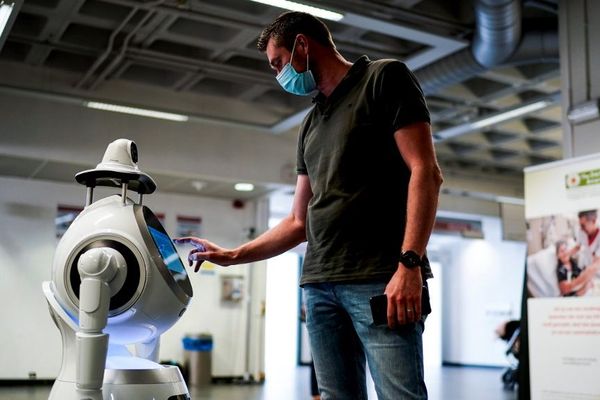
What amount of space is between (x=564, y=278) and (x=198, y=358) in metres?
5.56

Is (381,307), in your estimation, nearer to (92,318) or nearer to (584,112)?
(92,318)

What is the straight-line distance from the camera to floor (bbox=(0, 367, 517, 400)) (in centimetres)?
760

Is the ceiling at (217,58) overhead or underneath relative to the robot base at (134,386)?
overhead

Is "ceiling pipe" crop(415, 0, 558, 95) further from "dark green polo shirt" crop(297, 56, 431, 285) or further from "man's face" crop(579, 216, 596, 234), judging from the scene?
"dark green polo shirt" crop(297, 56, 431, 285)

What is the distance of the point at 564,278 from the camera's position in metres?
4.82

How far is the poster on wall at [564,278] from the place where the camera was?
4.61 metres

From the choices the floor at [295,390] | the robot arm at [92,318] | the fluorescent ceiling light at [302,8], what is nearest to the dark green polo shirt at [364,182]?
the robot arm at [92,318]

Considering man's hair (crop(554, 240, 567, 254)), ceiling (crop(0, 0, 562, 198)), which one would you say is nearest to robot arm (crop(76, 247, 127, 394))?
man's hair (crop(554, 240, 567, 254))

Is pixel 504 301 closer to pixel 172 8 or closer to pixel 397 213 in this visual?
pixel 172 8

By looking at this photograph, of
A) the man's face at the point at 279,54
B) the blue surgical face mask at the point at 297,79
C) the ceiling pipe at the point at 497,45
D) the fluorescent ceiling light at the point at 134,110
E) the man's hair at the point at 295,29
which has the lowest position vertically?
the blue surgical face mask at the point at 297,79

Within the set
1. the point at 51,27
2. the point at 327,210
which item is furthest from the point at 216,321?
the point at 327,210

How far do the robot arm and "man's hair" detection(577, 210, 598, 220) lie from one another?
12.1ft

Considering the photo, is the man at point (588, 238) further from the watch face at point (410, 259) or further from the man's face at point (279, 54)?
the watch face at point (410, 259)

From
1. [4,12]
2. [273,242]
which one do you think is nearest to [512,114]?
[4,12]
